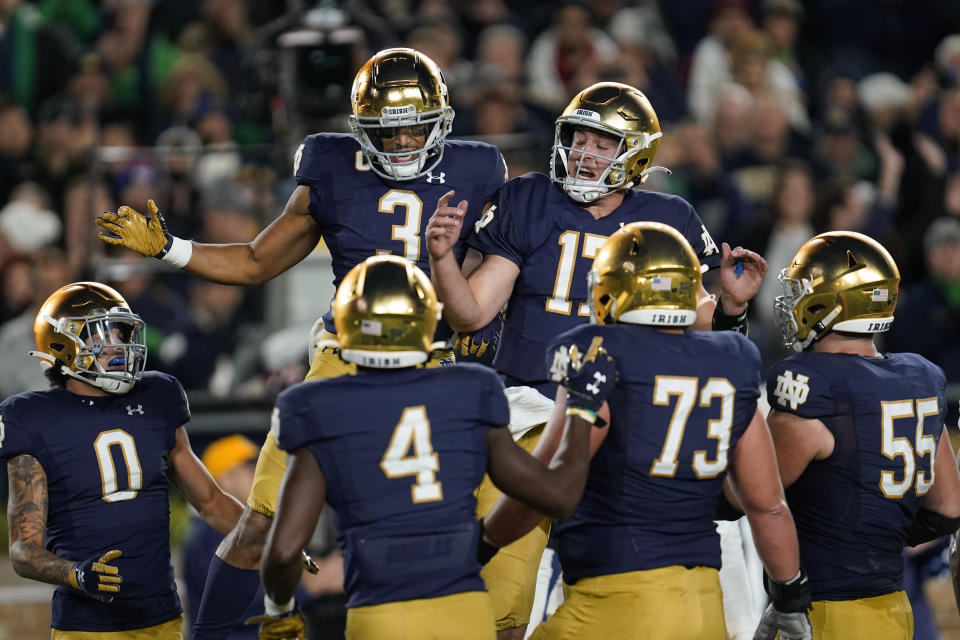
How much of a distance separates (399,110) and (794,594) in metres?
2.23

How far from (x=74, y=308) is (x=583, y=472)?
219 cm

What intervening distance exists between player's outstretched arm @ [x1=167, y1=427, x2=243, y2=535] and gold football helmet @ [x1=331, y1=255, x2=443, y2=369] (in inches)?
56.1

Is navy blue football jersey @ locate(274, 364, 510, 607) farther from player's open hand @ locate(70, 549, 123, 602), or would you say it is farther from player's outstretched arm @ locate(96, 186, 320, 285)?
player's outstretched arm @ locate(96, 186, 320, 285)

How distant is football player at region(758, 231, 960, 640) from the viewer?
4867mm

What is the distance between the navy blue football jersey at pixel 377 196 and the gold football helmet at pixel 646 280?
103 centimetres

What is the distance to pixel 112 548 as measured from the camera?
523 centimetres

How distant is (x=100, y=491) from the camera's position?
523 centimetres

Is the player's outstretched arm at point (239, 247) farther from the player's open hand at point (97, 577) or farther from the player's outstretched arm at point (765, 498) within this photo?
the player's outstretched arm at point (765, 498)

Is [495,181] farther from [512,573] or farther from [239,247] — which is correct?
[512,573]

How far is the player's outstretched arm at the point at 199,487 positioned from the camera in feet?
18.0

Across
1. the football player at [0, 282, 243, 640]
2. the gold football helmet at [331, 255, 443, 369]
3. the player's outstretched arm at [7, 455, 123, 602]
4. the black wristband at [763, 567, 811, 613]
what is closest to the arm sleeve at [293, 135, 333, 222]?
the football player at [0, 282, 243, 640]

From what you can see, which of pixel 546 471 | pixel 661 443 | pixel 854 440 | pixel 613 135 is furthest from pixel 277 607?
pixel 613 135

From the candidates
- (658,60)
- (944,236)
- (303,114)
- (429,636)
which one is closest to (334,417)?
(429,636)

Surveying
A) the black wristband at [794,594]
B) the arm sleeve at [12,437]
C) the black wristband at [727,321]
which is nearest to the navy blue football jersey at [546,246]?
the black wristband at [727,321]
